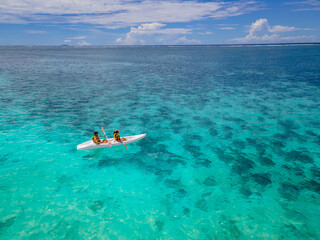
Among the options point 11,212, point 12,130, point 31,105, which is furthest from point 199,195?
point 31,105

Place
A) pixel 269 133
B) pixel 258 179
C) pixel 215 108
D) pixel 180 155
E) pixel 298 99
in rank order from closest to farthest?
1. pixel 258 179
2. pixel 180 155
3. pixel 269 133
4. pixel 215 108
5. pixel 298 99

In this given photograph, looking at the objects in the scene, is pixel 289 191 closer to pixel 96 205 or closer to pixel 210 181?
pixel 210 181

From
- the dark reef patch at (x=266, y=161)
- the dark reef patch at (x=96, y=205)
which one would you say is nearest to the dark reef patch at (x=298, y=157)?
the dark reef patch at (x=266, y=161)

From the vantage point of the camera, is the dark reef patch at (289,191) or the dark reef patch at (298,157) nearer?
the dark reef patch at (289,191)

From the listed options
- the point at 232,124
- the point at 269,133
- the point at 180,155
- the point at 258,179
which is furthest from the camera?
the point at 232,124

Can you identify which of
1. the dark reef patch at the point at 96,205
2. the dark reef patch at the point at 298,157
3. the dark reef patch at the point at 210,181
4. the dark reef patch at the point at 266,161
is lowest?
the dark reef patch at the point at 210,181

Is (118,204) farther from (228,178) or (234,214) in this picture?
(228,178)

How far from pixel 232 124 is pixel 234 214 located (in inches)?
592

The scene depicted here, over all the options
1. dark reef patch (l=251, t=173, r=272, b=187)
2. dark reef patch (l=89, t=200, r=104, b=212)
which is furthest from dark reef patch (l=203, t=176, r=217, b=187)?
dark reef patch (l=89, t=200, r=104, b=212)

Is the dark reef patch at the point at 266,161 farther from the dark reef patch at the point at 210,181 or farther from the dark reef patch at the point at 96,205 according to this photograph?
the dark reef patch at the point at 96,205

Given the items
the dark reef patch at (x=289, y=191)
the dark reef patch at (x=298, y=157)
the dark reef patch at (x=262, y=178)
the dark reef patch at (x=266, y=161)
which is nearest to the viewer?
the dark reef patch at (x=289, y=191)

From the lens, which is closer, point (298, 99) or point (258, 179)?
point (258, 179)

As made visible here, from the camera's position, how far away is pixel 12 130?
23828 mm

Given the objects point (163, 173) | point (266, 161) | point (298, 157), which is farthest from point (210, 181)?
point (298, 157)
